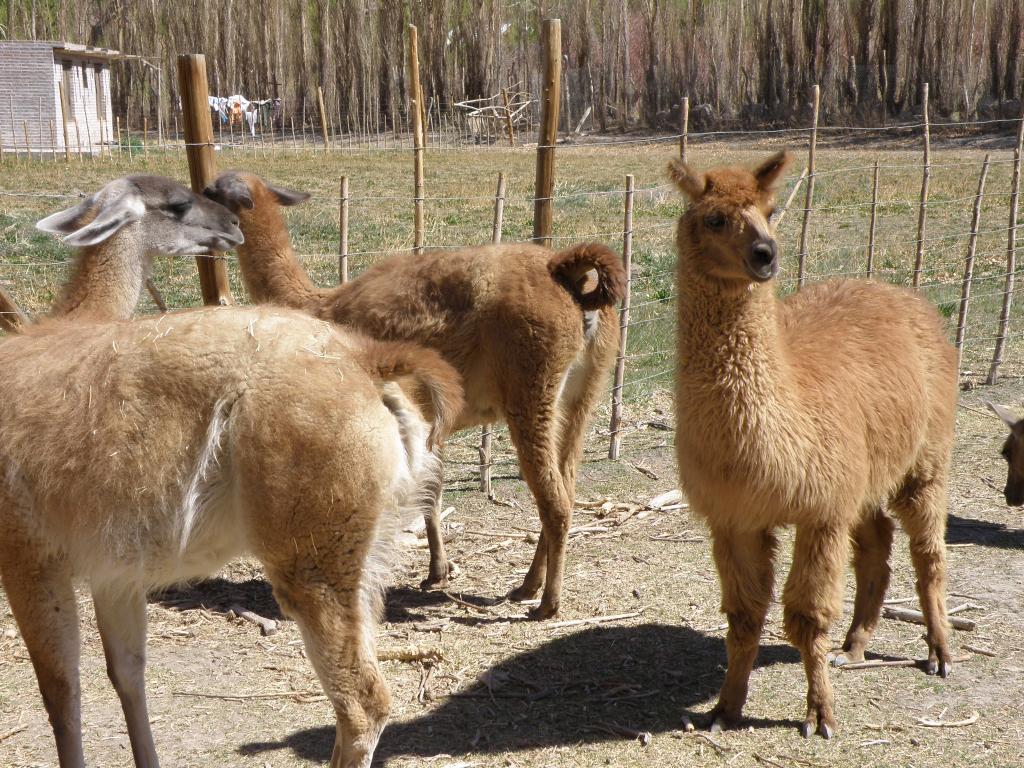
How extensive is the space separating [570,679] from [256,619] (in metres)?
1.68

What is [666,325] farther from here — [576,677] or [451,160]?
[451,160]

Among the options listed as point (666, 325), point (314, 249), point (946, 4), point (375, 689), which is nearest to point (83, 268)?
point (375, 689)

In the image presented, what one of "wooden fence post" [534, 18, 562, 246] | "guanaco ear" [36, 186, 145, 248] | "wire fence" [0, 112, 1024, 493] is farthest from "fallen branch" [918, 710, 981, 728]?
"wooden fence post" [534, 18, 562, 246]

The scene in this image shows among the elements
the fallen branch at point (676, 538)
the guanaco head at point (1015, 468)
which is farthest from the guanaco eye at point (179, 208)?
the guanaco head at point (1015, 468)

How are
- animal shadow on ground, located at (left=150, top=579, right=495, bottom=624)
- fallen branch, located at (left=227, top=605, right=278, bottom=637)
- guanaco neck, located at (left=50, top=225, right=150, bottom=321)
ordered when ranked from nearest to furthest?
guanaco neck, located at (left=50, top=225, right=150, bottom=321), fallen branch, located at (left=227, top=605, right=278, bottom=637), animal shadow on ground, located at (left=150, top=579, right=495, bottom=624)

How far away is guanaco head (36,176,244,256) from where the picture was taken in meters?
4.57

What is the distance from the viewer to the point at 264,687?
15.2 feet

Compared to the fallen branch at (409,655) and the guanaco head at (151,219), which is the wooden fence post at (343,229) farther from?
the fallen branch at (409,655)

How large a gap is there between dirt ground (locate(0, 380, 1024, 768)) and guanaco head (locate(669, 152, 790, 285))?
6.25 feet

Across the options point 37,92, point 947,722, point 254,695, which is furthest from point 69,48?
→ point 947,722

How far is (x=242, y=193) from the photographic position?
6004 mm

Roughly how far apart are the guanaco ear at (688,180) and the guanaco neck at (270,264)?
2.75 metres

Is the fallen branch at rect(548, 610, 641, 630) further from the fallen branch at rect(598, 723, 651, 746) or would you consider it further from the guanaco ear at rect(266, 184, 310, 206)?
Answer: the guanaco ear at rect(266, 184, 310, 206)

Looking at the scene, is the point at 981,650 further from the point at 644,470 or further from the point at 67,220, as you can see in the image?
the point at 67,220
